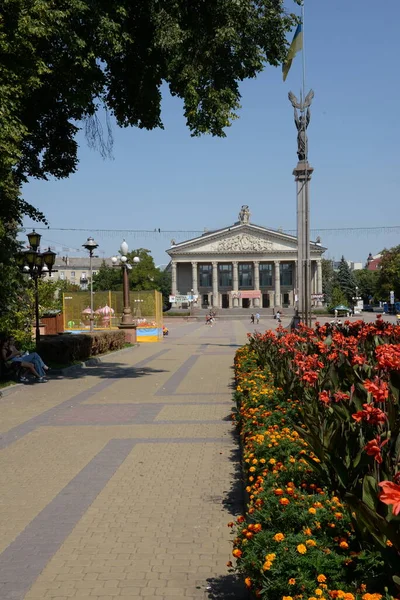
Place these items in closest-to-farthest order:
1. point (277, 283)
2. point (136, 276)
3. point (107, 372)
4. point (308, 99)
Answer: point (107, 372)
point (308, 99)
point (136, 276)
point (277, 283)

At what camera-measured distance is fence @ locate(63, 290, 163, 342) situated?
106 ft

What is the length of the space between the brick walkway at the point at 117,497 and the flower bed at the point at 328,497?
54 centimetres

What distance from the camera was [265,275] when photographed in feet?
367

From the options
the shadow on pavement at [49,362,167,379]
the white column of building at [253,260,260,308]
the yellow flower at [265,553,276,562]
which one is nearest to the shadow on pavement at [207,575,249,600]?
the yellow flower at [265,553,276,562]

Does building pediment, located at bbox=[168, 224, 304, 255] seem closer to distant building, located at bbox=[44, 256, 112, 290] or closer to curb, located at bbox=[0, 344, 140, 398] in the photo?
distant building, located at bbox=[44, 256, 112, 290]

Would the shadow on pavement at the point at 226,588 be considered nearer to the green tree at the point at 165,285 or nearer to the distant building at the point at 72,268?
the green tree at the point at 165,285

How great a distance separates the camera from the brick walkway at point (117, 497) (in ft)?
13.5

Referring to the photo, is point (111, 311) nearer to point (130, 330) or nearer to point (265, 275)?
point (130, 330)

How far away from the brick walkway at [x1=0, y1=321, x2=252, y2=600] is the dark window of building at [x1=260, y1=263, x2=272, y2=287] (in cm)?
9999

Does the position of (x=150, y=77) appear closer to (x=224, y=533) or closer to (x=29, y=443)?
(x=29, y=443)

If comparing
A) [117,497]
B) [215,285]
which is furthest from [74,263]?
[117,497]

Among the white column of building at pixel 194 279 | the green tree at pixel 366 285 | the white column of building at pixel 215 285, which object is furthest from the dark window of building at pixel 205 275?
the green tree at pixel 366 285

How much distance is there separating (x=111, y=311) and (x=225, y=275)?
79.6m

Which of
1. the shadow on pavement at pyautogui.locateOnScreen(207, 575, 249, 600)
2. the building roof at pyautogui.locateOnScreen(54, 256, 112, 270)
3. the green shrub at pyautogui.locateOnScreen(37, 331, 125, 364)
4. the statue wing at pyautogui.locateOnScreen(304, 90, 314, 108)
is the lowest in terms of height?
the shadow on pavement at pyautogui.locateOnScreen(207, 575, 249, 600)
